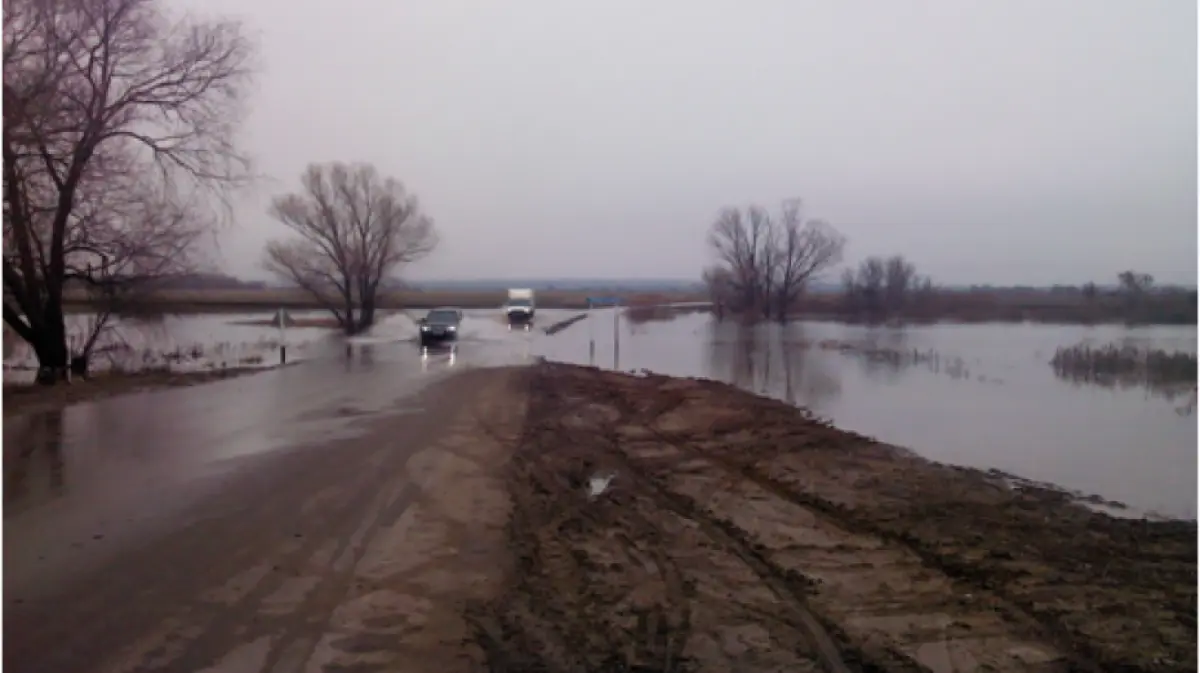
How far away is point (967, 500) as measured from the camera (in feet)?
29.0

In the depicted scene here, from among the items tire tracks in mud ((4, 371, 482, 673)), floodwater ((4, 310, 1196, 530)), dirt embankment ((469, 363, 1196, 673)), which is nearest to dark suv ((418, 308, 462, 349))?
floodwater ((4, 310, 1196, 530))

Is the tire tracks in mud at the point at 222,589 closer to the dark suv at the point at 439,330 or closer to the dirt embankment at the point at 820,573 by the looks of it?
the dirt embankment at the point at 820,573

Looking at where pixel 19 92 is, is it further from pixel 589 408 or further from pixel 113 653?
pixel 113 653

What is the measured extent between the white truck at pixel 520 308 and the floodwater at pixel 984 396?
1498cm

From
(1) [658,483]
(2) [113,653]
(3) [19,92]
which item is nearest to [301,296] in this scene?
(3) [19,92]

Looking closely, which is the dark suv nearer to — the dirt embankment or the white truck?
the white truck

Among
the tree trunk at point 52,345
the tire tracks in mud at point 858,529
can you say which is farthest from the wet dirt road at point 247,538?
the tree trunk at point 52,345

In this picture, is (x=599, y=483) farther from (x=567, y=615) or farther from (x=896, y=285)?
(x=896, y=285)

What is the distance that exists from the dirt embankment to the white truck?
41.5 metres

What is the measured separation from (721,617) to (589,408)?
10.2 metres

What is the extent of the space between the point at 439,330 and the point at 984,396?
71.8 feet

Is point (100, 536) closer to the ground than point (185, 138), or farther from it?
closer to the ground

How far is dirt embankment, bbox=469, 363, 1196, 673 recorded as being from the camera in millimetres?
5031

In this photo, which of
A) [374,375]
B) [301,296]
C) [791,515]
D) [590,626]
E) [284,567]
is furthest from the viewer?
[301,296]
